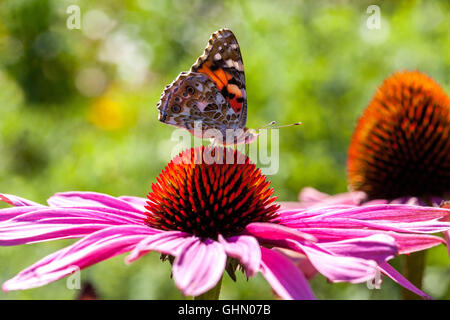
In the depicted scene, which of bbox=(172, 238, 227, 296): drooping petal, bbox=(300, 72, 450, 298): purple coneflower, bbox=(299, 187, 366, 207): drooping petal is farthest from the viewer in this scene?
bbox=(299, 187, 366, 207): drooping petal

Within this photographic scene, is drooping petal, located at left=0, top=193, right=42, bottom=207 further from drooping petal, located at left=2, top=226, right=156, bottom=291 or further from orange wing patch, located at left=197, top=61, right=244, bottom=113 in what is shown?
orange wing patch, located at left=197, top=61, right=244, bottom=113

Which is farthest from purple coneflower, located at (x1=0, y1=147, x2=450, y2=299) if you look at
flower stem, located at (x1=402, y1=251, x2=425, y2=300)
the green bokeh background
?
the green bokeh background

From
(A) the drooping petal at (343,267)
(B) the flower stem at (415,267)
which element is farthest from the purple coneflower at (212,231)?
(B) the flower stem at (415,267)

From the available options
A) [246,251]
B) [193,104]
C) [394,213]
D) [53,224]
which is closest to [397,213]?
[394,213]

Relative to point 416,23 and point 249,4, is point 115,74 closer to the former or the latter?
point 249,4

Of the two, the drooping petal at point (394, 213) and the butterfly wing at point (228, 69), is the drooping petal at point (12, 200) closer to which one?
the butterfly wing at point (228, 69)

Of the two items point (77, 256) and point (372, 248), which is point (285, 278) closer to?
point (372, 248)

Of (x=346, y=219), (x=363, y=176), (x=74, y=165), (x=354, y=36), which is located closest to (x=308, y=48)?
(x=354, y=36)
